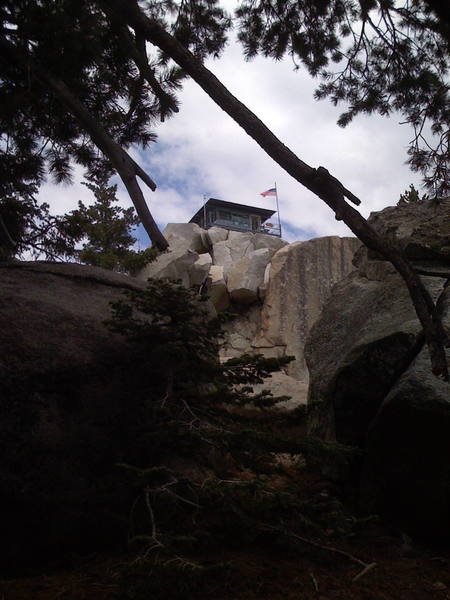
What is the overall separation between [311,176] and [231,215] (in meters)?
43.3

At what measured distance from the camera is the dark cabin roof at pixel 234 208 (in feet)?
146

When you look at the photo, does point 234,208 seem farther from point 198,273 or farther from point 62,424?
point 62,424

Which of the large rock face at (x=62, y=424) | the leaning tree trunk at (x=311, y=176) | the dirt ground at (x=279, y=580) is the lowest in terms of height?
the dirt ground at (x=279, y=580)

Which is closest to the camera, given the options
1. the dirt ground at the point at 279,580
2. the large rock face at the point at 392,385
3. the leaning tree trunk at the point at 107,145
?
the dirt ground at the point at 279,580

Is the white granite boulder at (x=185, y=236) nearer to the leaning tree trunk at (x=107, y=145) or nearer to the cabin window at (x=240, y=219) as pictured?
the leaning tree trunk at (x=107, y=145)

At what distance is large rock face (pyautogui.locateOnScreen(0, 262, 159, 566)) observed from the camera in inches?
114

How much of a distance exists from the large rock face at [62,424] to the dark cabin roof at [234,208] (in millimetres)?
41487

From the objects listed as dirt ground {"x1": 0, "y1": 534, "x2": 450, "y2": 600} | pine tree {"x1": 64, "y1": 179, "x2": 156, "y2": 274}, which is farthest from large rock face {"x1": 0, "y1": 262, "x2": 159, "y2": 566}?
pine tree {"x1": 64, "y1": 179, "x2": 156, "y2": 274}

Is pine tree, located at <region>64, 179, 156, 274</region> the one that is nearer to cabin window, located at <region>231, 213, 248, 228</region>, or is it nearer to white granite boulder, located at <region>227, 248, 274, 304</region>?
white granite boulder, located at <region>227, 248, 274, 304</region>

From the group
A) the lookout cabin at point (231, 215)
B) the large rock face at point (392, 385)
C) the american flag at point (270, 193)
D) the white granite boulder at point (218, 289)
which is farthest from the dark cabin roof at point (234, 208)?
the large rock face at point (392, 385)

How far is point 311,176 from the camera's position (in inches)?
122

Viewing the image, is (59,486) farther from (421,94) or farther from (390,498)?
(421,94)

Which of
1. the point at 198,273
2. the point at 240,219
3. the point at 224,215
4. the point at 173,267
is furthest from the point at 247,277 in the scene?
the point at 240,219

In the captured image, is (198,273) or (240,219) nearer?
(198,273)
